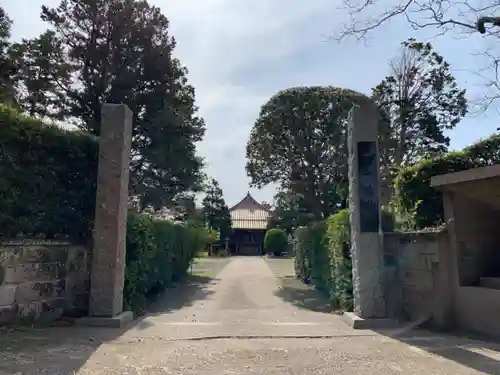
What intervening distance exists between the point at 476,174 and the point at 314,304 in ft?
17.5

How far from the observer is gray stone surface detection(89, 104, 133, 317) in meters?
7.18

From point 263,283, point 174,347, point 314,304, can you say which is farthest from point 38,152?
point 263,283

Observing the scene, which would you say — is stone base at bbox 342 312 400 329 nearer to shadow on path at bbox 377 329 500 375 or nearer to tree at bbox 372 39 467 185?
shadow on path at bbox 377 329 500 375

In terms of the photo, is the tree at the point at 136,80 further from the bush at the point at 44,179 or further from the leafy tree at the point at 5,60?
the bush at the point at 44,179

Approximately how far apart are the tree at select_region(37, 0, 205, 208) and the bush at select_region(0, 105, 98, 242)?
10.1m

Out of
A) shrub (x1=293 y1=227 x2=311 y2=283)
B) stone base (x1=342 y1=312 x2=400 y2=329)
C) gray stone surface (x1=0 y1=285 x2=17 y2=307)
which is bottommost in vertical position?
stone base (x1=342 y1=312 x2=400 y2=329)

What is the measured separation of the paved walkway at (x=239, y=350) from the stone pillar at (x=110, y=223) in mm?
507

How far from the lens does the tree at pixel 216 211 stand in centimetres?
4650

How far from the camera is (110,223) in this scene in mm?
7316

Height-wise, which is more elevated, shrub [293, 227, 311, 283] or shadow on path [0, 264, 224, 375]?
shrub [293, 227, 311, 283]

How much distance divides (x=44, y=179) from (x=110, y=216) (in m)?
1.12

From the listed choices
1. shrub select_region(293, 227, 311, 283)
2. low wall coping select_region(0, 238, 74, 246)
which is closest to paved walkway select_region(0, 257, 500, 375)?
low wall coping select_region(0, 238, 74, 246)

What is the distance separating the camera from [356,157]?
7676mm

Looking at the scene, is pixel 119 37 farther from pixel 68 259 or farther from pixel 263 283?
pixel 68 259
